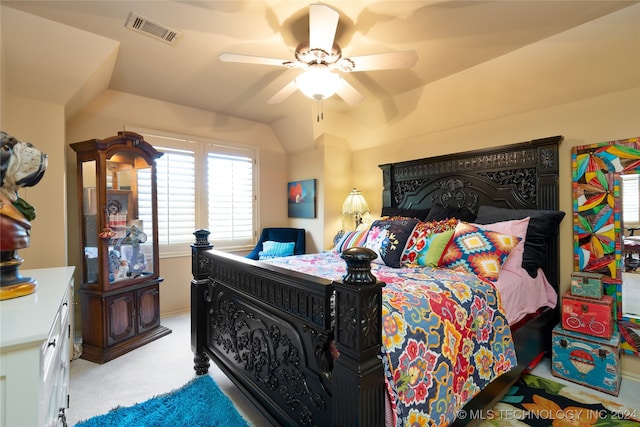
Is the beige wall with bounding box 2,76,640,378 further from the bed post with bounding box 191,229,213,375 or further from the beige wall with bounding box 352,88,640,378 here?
the bed post with bounding box 191,229,213,375

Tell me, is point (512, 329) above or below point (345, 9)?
below

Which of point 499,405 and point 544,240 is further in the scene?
point 544,240

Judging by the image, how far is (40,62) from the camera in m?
2.08

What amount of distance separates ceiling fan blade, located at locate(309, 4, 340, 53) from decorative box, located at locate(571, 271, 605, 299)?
2477 mm

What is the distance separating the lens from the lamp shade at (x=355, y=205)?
3.79m

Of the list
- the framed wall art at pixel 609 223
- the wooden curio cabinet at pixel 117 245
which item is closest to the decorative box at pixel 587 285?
the framed wall art at pixel 609 223

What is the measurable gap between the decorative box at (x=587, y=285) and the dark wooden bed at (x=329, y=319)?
8.7 inches

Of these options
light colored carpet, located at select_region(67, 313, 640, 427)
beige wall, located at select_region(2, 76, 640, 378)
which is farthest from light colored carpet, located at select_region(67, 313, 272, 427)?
beige wall, located at select_region(2, 76, 640, 378)

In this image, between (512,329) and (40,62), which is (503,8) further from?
(40,62)

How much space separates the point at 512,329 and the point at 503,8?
207cm

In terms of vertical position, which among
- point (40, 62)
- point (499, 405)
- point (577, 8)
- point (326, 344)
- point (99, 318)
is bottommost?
point (499, 405)

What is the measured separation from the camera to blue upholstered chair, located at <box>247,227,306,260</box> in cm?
396

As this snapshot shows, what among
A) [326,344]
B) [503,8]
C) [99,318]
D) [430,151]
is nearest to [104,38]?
[99,318]

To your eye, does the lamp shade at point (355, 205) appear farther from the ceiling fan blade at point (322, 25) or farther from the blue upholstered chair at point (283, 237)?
the ceiling fan blade at point (322, 25)
